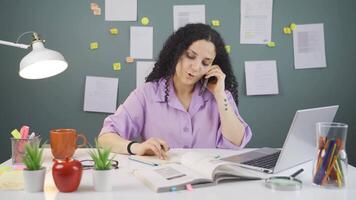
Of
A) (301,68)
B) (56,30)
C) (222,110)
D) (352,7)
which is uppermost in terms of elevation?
(352,7)

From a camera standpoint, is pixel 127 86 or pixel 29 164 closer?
pixel 29 164

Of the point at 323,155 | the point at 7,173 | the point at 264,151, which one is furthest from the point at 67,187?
the point at 264,151

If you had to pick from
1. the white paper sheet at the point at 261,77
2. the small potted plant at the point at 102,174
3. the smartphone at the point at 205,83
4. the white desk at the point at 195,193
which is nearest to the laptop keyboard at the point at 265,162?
the white desk at the point at 195,193

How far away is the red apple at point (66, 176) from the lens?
102 centimetres

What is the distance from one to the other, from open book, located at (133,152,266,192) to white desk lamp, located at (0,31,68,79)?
22.2 inches

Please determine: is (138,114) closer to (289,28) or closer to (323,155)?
(323,155)

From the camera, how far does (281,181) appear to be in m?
1.11

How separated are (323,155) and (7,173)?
0.93 m

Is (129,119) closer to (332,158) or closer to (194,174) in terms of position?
(194,174)

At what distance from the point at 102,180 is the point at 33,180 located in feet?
0.58

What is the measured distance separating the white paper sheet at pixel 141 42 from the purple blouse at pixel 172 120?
87 centimetres

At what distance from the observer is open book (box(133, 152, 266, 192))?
1.08 m

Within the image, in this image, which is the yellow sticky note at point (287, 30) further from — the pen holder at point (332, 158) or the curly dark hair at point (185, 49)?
the pen holder at point (332, 158)

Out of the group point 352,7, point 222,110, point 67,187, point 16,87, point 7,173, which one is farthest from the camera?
point 352,7
